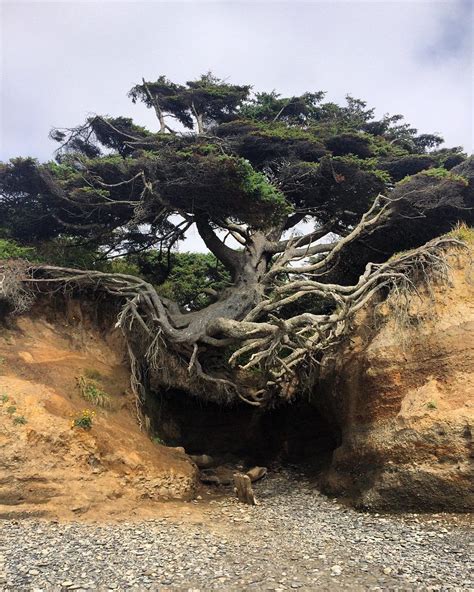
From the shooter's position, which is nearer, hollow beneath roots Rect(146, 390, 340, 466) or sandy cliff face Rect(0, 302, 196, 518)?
sandy cliff face Rect(0, 302, 196, 518)

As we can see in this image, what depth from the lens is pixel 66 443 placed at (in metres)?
10.8

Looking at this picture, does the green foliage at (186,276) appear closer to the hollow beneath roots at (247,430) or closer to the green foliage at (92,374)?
the hollow beneath roots at (247,430)

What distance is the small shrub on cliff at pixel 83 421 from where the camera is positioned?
11.2 meters

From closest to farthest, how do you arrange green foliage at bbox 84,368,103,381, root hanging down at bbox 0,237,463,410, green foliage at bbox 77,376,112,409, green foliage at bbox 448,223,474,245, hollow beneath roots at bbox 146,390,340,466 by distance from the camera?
root hanging down at bbox 0,237,463,410 < green foliage at bbox 448,223,474,245 < green foliage at bbox 77,376,112,409 < green foliage at bbox 84,368,103,381 < hollow beneath roots at bbox 146,390,340,466

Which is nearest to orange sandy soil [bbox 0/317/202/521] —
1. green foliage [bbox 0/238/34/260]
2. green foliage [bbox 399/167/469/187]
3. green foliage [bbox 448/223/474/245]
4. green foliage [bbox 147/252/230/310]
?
green foliage [bbox 0/238/34/260]

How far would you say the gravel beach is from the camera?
6855 millimetres

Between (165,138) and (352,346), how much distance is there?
26.9 feet

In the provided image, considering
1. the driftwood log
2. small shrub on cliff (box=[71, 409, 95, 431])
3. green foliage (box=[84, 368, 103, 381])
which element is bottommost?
the driftwood log

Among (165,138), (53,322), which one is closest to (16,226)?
(53,322)

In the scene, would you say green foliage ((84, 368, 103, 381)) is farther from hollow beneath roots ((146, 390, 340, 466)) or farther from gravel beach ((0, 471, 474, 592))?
gravel beach ((0, 471, 474, 592))

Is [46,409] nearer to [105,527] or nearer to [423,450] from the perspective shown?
→ [105,527]

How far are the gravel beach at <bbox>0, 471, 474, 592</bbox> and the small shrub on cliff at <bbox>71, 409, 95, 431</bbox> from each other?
7.89 ft

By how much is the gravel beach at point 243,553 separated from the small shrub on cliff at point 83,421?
2.40m

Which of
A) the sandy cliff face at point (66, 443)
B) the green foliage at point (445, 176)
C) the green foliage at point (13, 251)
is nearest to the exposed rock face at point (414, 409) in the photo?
the green foliage at point (445, 176)
